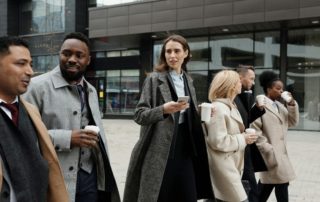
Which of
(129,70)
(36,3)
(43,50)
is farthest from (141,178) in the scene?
(36,3)

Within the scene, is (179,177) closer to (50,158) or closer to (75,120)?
(75,120)

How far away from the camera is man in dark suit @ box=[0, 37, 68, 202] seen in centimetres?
189

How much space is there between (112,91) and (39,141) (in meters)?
24.5

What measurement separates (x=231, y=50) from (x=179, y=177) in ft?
60.0

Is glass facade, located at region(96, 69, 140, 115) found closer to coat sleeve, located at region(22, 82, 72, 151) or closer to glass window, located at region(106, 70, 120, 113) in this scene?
glass window, located at region(106, 70, 120, 113)

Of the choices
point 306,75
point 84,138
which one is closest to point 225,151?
point 84,138

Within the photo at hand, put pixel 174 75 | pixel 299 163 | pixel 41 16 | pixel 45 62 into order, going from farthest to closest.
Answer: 1. pixel 41 16
2. pixel 45 62
3. pixel 299 163
4. pixel 174 75

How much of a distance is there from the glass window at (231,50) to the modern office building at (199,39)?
0.16 feet

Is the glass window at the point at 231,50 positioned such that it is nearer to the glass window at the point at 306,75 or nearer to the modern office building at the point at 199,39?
the modern office building at the point at 199,39

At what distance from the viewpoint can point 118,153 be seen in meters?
10.9

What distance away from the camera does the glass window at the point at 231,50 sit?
2053 cm

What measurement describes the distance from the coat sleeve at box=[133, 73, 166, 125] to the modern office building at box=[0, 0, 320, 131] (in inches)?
593

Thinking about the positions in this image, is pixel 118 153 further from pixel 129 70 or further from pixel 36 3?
pixel 36 3

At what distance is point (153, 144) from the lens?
11.2 ft
